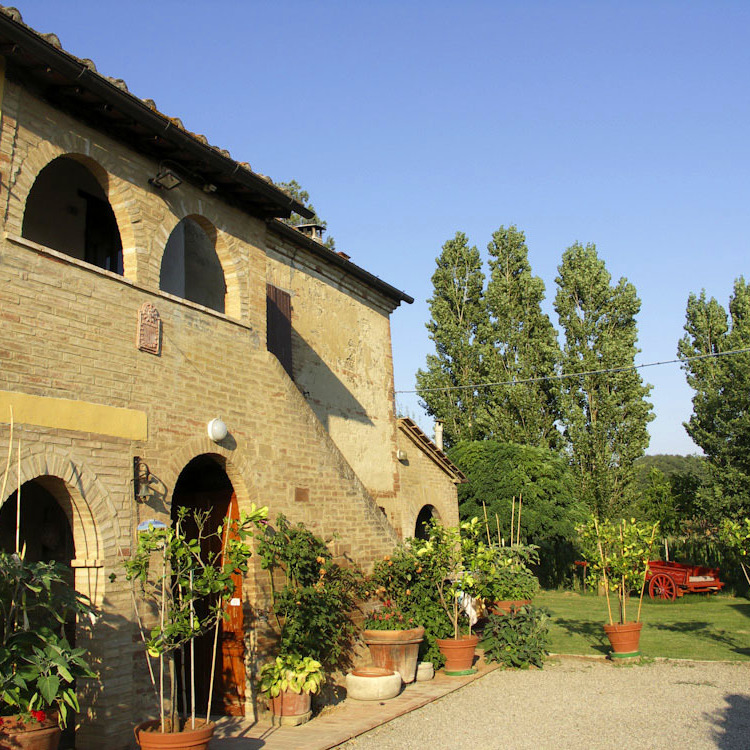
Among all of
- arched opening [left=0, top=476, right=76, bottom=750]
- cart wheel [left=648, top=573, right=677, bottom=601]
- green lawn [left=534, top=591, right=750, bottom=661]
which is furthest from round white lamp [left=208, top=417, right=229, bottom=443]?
cart wheel [left=648, top=573, right=677, bottom=601]

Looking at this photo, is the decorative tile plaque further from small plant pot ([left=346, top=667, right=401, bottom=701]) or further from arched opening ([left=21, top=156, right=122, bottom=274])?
small plant pot ([left=346, top=667, right=401, bottom=701])

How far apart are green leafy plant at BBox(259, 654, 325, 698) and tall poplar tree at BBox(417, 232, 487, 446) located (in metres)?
19.0

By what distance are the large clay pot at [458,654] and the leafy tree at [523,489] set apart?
11.1 meters

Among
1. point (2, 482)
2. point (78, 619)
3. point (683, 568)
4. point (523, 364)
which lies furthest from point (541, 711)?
point (523, 364)

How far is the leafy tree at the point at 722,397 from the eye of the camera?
22.9 m

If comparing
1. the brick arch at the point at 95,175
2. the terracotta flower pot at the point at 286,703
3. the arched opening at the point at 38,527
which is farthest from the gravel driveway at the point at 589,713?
the brick arch at the point at 95,175

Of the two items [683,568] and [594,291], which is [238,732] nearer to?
[683,568]

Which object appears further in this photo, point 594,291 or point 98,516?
point 594,291

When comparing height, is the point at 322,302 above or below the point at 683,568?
above

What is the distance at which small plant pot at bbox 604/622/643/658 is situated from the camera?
10.6 m

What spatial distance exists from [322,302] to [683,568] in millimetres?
13832

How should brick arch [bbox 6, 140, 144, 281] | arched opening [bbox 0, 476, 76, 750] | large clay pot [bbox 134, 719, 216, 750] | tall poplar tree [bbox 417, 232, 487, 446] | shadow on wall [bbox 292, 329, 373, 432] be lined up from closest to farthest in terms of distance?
large clay pot [bbox 134, 719, 216, 750] → brick arch [bbox 6, 140, 144, 281] → arched opening [bbox 0, 476, 76, 750] → shadow on wall [bbox 292, 329, 373, 432] → tall poplar tree [bbox 417, 232, 487, 446]

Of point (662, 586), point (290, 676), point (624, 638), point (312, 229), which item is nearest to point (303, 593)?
point (290, 676)

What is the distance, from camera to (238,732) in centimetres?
717
